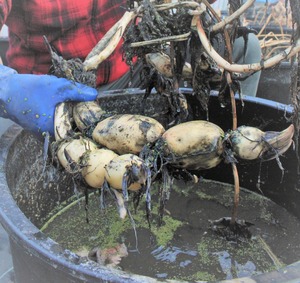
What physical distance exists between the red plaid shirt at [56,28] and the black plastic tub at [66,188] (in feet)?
1.08

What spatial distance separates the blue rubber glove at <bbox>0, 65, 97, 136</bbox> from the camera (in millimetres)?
987

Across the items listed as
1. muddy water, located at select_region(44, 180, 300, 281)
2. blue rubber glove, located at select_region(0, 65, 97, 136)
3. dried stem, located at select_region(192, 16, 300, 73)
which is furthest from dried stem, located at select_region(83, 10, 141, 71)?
muddy water, located at select_region(44, 180, 300, 281)

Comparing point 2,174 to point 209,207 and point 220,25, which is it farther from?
point 209,207

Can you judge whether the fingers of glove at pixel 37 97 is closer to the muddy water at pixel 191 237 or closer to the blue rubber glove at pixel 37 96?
the blue rubber glove at pixel 37 96

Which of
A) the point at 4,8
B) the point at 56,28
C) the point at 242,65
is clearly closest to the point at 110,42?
the point at 242,65

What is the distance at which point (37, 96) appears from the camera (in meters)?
1.01

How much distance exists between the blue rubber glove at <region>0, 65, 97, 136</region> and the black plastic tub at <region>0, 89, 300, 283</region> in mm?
98

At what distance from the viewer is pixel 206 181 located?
1.61 metres

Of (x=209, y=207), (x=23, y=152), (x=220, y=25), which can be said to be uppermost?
(x=220, y=25)

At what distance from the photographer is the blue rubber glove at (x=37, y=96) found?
99 centimetres

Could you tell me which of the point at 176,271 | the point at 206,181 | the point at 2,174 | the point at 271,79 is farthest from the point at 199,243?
the point at 271,79

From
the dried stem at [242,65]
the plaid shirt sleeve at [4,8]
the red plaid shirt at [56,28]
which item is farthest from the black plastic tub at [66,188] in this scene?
the plaid shirt sleeve at [4,8]

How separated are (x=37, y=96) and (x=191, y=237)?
64 centimetres

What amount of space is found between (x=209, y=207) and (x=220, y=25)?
2.52ft
